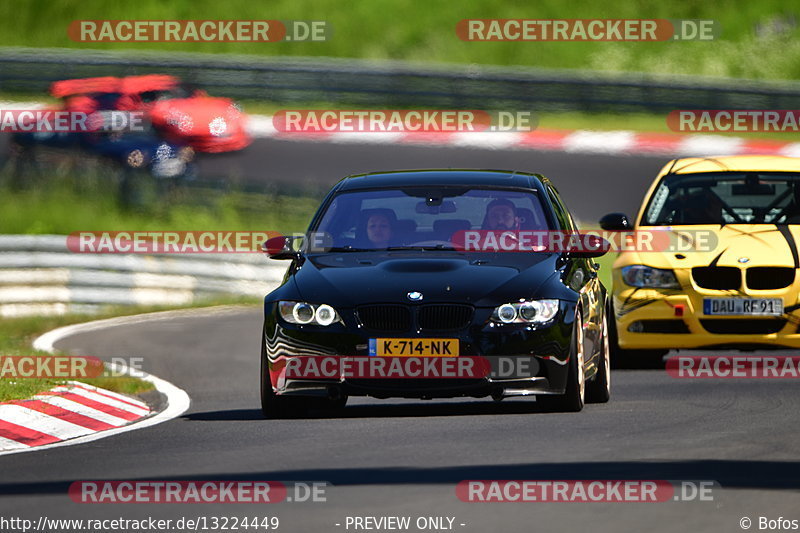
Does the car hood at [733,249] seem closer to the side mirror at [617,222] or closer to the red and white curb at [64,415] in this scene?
the side mirror at [617,222]

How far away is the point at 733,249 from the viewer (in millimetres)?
13586

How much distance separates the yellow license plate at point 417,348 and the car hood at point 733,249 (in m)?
3.75

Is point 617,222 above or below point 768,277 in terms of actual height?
above

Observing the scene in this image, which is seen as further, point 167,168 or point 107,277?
point 167,168

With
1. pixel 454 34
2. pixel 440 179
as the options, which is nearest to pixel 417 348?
pixel 440 179

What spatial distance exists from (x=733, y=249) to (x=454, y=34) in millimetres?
26663

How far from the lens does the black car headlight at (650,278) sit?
44.7 ft

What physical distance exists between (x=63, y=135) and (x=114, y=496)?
20282 mm

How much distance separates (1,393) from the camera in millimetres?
11938

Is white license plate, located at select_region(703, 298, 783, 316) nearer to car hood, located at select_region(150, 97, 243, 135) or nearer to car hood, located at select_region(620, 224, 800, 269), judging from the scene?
car hood, located at select_region(620, 224, 800, 269)

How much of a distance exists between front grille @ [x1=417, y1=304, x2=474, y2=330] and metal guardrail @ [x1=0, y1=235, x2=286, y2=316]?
10823mm

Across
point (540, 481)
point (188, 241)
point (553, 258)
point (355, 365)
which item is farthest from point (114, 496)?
point (188, 241)

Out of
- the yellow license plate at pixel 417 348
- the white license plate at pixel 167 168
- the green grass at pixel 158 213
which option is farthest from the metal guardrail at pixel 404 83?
the yellow license plate at pixel 417 348

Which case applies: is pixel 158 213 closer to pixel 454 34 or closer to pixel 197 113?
pixel 197 113
